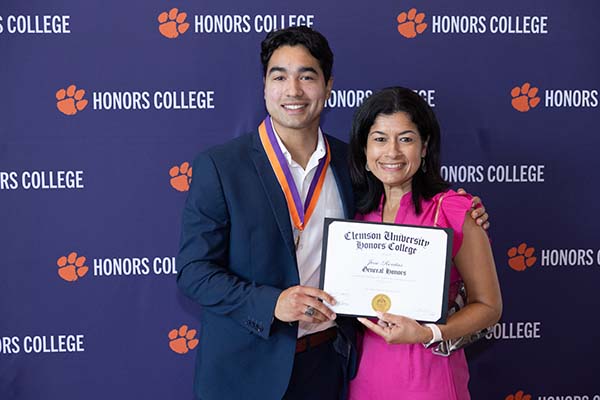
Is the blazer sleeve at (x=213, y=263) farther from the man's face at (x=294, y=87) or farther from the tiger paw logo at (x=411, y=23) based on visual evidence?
the tiger paw logo at (x=411, y=23)

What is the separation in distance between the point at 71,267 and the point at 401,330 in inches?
69.2

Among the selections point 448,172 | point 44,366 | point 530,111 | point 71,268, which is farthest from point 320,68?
point 44,366

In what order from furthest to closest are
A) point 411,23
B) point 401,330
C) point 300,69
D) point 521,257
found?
point 521,257 → point 411,23 → point 300,69 → point 401,330

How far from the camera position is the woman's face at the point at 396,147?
1.89 metres

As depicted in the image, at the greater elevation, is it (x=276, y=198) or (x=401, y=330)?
(x=276, y=198)

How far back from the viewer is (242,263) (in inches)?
77.5

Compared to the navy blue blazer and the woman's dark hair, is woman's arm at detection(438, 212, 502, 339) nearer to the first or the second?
the woman's dark hair

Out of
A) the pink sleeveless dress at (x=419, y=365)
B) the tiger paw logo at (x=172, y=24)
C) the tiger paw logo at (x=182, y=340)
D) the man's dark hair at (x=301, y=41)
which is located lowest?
the tiger paw logo at (x=182, y=340)

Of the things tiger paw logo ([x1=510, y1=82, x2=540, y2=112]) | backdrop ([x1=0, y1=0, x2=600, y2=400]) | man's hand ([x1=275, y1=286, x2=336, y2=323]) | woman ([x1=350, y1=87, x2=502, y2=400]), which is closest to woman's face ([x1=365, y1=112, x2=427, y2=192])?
woman ([x1=350, y1=87, x2=502, y2=400])

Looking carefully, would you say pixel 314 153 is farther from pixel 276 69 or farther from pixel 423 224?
pixel 423 224

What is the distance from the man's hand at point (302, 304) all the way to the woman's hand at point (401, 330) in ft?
0.47

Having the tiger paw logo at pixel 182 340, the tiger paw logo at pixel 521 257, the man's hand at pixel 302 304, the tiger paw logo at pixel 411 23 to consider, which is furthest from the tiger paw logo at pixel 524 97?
the tiger paw logo at pixel 182 340

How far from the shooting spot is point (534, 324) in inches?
122

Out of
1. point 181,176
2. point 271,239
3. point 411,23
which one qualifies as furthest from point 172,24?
point 271,239
